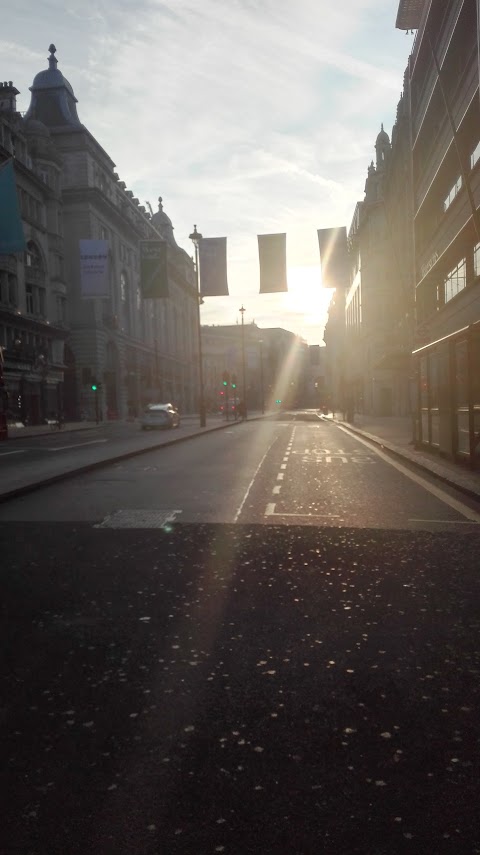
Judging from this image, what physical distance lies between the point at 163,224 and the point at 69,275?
49213 mm

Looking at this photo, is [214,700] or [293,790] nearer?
[293,790]

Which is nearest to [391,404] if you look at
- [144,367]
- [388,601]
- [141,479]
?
[144,367]

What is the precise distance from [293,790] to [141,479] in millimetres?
11989

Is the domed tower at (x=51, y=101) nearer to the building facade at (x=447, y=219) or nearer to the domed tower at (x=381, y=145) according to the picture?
the domed tower at (x=381, y=145)

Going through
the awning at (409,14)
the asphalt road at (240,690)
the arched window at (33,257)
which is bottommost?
the asphalt road at (240,690)

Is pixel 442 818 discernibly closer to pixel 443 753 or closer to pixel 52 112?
pixel 443 753

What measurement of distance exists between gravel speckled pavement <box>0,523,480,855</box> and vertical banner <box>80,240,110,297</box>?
34.2 metres

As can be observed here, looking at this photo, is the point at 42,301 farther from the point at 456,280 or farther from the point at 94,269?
the point at 456,280

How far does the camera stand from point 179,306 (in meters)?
108

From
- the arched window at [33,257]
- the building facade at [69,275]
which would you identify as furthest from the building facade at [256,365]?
the arched window at [33,257]

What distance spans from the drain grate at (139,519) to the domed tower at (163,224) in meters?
102

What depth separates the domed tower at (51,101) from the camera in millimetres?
65438

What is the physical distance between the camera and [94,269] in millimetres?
39750

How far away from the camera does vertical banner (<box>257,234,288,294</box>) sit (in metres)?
29.0
